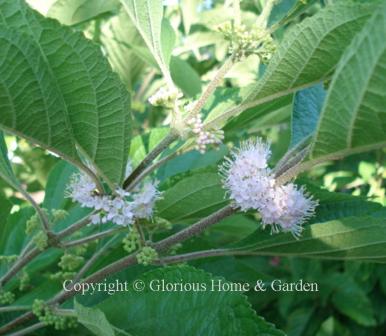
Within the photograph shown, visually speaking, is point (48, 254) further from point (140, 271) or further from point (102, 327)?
point (102, 327)

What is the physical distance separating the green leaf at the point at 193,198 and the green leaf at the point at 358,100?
0.32 meters

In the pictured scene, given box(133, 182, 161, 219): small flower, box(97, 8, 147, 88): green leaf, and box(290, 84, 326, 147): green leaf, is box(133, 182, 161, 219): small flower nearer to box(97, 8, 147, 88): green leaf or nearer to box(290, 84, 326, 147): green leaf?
box(290, 84, 326, 147): green leaf

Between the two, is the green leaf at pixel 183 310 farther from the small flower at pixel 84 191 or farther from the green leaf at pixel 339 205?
the green leaf at pixel 339 205

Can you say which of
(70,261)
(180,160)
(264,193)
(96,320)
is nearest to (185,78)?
(180,160)

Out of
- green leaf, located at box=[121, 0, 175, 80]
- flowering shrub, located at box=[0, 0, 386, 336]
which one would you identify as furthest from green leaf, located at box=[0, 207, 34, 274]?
green leaf, located at box=[121, 0, 175, 80]

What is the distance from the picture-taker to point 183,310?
111 centimetres

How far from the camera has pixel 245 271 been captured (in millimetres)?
1699

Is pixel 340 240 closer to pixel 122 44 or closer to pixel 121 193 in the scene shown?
pixel 121 193

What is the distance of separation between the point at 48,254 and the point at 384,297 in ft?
5.64

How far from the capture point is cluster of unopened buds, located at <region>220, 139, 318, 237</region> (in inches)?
49.3

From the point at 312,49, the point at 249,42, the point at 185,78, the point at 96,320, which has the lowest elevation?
the point at 96,320

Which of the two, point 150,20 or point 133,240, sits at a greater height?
point 150,20

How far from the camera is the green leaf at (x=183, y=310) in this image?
102cm

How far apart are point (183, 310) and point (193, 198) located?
12.8 inches
